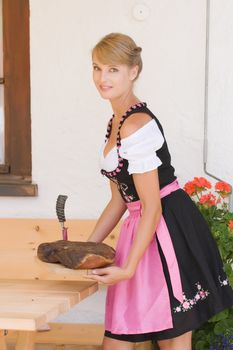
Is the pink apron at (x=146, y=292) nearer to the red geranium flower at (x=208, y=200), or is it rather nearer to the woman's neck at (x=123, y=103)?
the woman's neck at (x=123, y=103)

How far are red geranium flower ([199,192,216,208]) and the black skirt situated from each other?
2.19ft

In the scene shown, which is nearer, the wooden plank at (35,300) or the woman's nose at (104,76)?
the wooden plank at (35,300)

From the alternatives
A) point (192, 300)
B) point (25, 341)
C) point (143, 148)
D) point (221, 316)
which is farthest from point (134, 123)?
point (221, 316)

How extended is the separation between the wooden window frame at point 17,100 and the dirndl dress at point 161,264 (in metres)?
1.32

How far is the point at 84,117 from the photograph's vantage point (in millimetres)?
4004

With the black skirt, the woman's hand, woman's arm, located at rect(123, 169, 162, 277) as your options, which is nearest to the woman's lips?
woman's arm, located at rect(123, 169, 162, 277)

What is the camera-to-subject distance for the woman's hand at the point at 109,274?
2.59 m

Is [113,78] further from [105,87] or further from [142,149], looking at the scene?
[142,149]

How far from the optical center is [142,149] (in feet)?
8.71

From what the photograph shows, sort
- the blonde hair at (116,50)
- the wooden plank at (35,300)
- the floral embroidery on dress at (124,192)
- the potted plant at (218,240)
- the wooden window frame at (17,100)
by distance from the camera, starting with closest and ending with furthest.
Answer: the wooden plank at (35,300), the blonde hair at (116,50), the floral embroidery on dress at (124,192), the potted plant at (218,240), the wooden window frame at (17,100)

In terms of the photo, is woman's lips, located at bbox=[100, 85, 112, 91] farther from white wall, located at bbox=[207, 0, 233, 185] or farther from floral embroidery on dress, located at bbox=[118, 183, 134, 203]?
white wall, located at bbox=[207, 0, 233, 185]

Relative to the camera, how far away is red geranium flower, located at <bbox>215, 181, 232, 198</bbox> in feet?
11.8

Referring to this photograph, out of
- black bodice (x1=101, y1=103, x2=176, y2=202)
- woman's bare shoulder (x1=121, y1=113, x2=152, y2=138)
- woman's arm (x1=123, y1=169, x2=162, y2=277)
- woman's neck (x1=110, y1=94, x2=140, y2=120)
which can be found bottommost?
woman's arm (x1=123, y1=169, x2=162, y2=277)

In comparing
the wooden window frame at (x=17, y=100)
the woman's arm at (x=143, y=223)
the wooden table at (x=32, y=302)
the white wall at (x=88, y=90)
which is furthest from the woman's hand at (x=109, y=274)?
the wooden window frame at (x=17, y=100)
